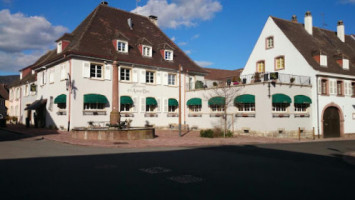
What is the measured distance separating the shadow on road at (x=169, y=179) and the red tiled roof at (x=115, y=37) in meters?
18.9

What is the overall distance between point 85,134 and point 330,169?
14.3m

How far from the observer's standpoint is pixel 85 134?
1972 centimetres

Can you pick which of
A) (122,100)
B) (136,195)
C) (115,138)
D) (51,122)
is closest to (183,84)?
(122,100)

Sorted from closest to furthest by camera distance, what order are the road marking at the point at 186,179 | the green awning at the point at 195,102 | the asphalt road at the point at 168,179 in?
the asphalt road at the point at 168,179
the road marking at the point at 186,179
the green awning at the point at 195,102

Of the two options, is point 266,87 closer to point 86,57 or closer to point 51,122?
point 86,57

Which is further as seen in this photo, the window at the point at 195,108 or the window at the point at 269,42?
the window at the point at 195,108

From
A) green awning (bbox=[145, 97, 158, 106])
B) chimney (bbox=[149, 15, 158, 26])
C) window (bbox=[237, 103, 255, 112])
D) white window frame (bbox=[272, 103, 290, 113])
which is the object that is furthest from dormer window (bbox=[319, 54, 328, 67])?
chimney (bbox=[149, 15, 158, 26])

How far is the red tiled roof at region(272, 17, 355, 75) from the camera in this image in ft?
97.1

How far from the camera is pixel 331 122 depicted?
29234 millimetres

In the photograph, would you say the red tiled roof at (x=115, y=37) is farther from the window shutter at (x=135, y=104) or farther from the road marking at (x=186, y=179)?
the road marking at (x=186, y=179)

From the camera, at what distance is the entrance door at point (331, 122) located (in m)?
28.7

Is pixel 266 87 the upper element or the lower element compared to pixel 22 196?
upper

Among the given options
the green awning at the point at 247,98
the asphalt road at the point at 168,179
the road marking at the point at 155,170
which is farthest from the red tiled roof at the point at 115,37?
the road marking at the point at 155,170

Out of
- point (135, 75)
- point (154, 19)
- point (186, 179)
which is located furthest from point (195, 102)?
point (186, 179)
